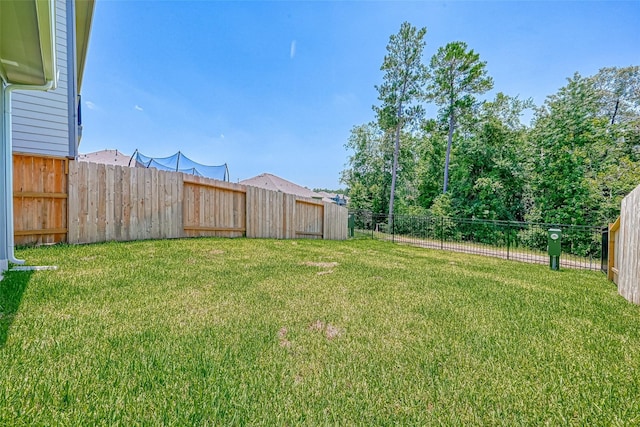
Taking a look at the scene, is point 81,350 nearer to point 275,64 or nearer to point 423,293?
point 423,293

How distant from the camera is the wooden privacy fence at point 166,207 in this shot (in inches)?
217

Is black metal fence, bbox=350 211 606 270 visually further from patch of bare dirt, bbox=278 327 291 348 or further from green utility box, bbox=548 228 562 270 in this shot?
patch of bare dirt, bbox=278 327 291 348

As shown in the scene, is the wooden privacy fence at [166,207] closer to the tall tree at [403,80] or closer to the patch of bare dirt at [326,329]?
the patch of bare dirt at [326,329]

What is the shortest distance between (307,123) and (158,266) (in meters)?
17.7

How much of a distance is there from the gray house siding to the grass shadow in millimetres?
4040

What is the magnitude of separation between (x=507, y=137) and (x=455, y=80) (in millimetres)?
5254

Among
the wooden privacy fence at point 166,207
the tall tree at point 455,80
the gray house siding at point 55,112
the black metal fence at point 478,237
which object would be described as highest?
the tall tree at point 455,80

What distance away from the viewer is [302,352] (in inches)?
81.0

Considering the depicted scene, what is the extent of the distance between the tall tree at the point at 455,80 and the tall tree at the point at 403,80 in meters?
0.87

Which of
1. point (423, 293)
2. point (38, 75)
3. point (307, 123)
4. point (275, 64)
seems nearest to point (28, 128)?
point (38, 75)

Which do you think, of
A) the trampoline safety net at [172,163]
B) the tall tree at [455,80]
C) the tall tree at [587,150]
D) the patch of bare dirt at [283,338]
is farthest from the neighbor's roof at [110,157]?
the tall tree at [587,150]

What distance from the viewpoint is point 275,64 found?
12.4 meters

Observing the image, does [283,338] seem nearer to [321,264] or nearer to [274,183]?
[321,264]

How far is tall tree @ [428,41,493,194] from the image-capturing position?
53.4 feet
